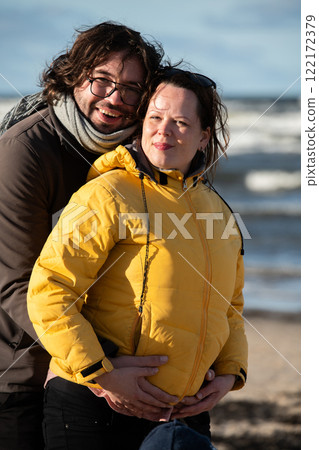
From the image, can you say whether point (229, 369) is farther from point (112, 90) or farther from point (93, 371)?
point (112, 90)

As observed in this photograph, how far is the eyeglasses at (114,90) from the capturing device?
2.44 meters

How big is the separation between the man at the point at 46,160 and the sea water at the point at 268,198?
2.46 feet

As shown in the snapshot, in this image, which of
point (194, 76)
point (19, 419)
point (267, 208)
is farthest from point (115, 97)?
point (267, 208)

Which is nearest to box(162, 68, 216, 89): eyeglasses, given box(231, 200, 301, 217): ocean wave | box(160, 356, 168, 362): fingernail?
box(160, 356, 168, 362): fingernail

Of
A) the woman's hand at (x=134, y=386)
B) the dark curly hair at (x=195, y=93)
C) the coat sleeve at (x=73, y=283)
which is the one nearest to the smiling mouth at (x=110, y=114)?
the dark curly hair at (x=195, y=93)

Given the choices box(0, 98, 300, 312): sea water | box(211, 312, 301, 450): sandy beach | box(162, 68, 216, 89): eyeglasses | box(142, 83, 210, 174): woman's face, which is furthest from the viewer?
box(0, 98, 300, 312): sea water

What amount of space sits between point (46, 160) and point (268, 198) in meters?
12.9

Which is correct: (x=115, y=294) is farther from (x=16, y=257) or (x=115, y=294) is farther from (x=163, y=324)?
(x=16, y=257)

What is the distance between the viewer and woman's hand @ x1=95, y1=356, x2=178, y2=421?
1992 mm

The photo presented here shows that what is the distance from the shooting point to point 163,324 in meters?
2.00

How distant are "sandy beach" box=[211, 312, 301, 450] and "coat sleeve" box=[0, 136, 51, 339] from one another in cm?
229

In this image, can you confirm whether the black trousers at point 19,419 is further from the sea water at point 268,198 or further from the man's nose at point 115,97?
the man's nose at point 115,97

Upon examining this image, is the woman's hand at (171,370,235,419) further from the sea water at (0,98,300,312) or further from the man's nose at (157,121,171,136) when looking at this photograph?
the man's nose at (157,121,171,136)

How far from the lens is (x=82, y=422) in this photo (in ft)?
6.88
